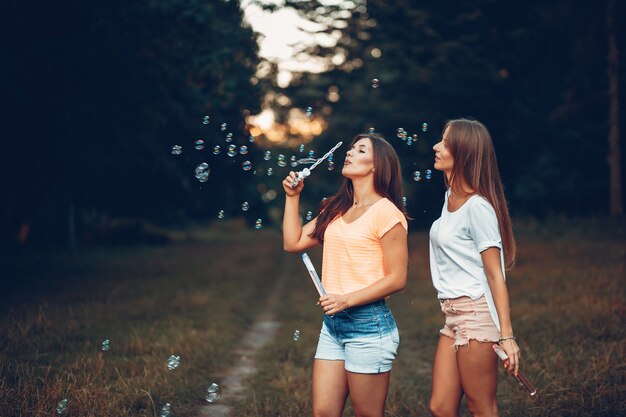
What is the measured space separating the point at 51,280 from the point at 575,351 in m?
9.78

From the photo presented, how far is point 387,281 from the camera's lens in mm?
3873

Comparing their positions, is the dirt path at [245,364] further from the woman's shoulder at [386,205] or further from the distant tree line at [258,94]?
the distant tree line at [258,94]

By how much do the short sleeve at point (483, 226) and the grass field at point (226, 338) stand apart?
934 mm

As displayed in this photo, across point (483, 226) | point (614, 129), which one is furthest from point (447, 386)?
point (614, 129)

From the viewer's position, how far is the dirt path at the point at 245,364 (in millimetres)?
6191

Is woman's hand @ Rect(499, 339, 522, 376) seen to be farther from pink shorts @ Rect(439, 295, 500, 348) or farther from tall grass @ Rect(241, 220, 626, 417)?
tall grass @ Rect(241, 220, 626, 417)

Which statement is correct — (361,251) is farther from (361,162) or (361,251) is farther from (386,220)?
(361,162)

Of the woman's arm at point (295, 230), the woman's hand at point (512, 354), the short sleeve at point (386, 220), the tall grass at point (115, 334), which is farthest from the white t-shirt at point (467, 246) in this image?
the tall grass at point (115, 334)

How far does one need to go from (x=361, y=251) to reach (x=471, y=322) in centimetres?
70

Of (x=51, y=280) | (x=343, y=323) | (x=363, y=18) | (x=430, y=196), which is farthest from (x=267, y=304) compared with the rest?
(x=430, y=196)

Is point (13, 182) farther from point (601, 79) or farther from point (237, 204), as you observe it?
point (237, 204)

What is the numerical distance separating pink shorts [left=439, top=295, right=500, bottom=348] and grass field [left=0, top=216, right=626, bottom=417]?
0.70m

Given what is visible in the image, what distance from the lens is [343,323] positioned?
12.9ft

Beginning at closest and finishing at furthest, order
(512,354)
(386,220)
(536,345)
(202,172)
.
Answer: (512,354), (386,220), (202,172), (536,345)
